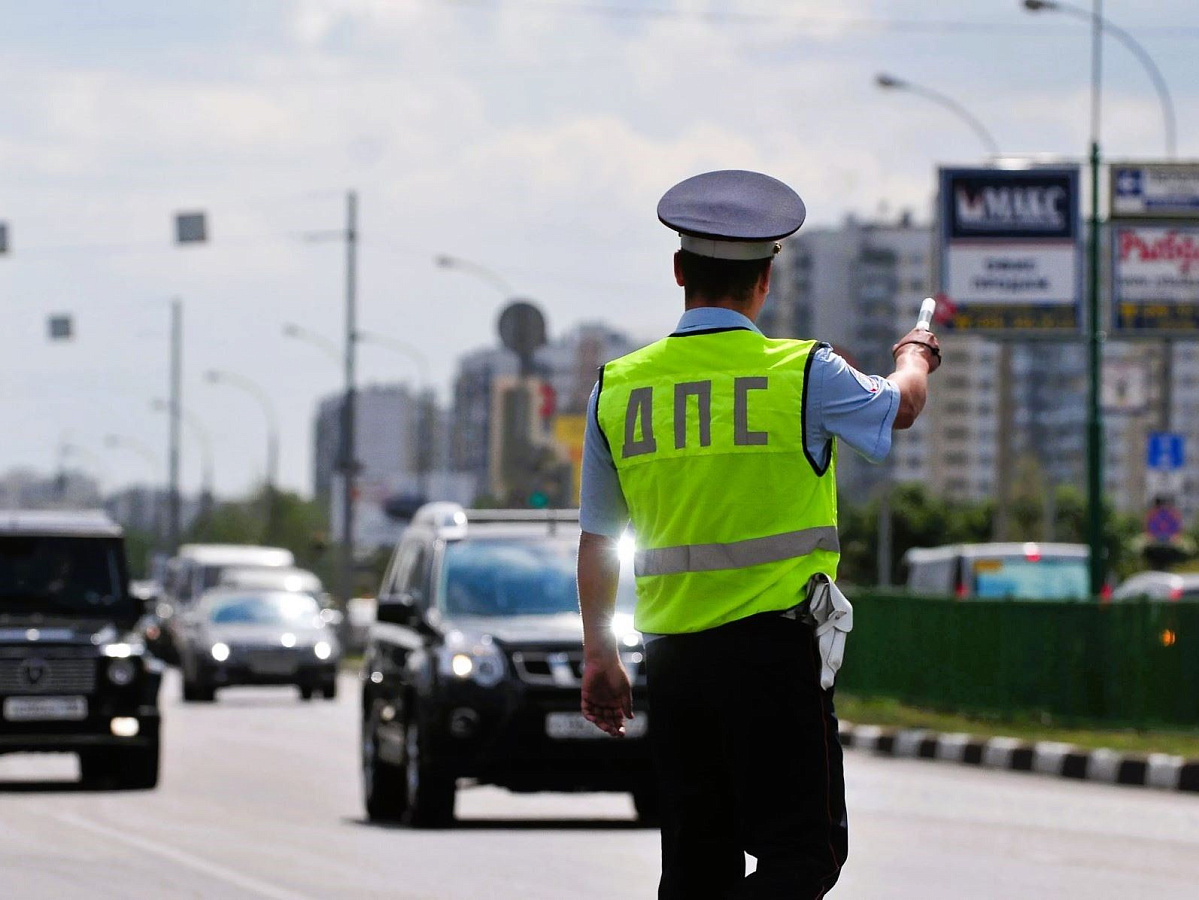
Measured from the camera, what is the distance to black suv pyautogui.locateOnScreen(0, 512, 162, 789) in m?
19.2

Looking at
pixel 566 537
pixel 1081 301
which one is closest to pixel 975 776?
pixel 566 537

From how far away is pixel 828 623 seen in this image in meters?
5.40

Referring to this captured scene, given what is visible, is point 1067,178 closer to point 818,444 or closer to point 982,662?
point 982,662

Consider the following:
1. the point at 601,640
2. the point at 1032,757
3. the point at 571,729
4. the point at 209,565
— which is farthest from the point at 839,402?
the point at 209,565

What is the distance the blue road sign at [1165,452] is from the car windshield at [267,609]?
453 inches

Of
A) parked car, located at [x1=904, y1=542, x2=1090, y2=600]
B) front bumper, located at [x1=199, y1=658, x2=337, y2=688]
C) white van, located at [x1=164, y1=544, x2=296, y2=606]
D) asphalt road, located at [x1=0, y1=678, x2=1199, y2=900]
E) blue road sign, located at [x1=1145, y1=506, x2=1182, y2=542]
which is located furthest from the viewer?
white van, located at [x1=164, y1=544, x2=296, y2=606]

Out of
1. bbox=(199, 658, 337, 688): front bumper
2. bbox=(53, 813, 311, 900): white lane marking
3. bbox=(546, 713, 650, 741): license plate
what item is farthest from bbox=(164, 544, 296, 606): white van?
bbox=(546, 713, 650, 741): license plate

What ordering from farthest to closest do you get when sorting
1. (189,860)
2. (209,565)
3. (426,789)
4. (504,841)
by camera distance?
(209,565)
(426,789)
(504,841)
(189,860)

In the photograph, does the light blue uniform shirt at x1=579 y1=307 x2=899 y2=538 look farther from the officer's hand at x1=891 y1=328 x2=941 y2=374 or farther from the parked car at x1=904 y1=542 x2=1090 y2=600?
the parked car at x1=904 y1=542 x2=1090 y2=600

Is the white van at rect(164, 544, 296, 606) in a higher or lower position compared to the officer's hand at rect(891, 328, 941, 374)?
lower

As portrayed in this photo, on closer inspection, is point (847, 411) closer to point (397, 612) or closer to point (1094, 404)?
point (397, 612)

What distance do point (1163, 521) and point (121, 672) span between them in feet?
63.1

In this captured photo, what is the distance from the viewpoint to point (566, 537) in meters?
16.6

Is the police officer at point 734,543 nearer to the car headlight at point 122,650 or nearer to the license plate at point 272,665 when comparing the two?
the car headlight at point 122,650
